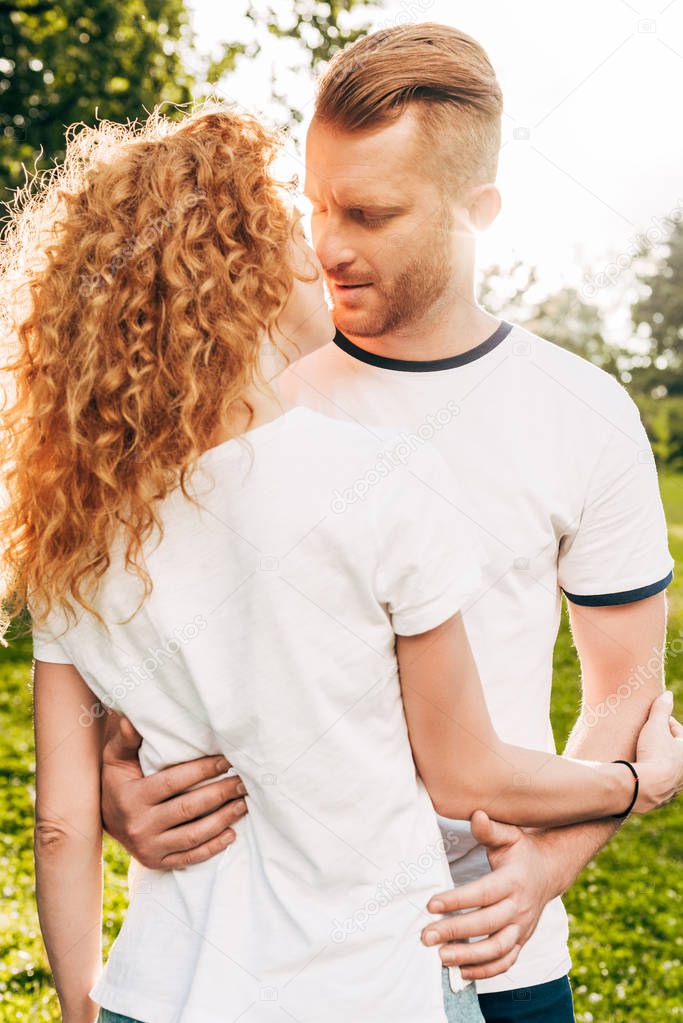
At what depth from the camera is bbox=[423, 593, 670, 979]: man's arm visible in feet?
5.42

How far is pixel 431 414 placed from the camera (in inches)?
87.4

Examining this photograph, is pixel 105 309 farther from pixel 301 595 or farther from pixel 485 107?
pixel 485 107

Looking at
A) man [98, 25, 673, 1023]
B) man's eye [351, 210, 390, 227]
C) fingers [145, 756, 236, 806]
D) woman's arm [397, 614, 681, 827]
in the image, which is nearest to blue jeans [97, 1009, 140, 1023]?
fingers [145, 756, 236, 806]

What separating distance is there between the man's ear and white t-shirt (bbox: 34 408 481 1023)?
107cm

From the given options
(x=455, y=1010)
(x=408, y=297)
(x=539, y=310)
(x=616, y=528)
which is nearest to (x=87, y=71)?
(x=539, y=310)

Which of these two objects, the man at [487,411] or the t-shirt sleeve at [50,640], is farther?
the man at [487,411]

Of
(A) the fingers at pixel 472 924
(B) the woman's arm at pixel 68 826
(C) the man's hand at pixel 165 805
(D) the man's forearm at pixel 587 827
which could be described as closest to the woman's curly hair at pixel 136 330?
(B) the woman's arm at pixel 68 826

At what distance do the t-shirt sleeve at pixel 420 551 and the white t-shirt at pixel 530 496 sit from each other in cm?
59

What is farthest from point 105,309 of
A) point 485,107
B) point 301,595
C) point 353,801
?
point 485,107

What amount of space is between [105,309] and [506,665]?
1.08m

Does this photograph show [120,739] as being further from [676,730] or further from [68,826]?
[676,730]

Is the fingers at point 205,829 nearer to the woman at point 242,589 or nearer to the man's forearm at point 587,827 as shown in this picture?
→ the woman at point 242,589

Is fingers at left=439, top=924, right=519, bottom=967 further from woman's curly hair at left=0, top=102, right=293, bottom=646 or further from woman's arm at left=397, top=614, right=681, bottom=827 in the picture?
woman's curly hair at left=0, top=102, right=293, bottom=646
